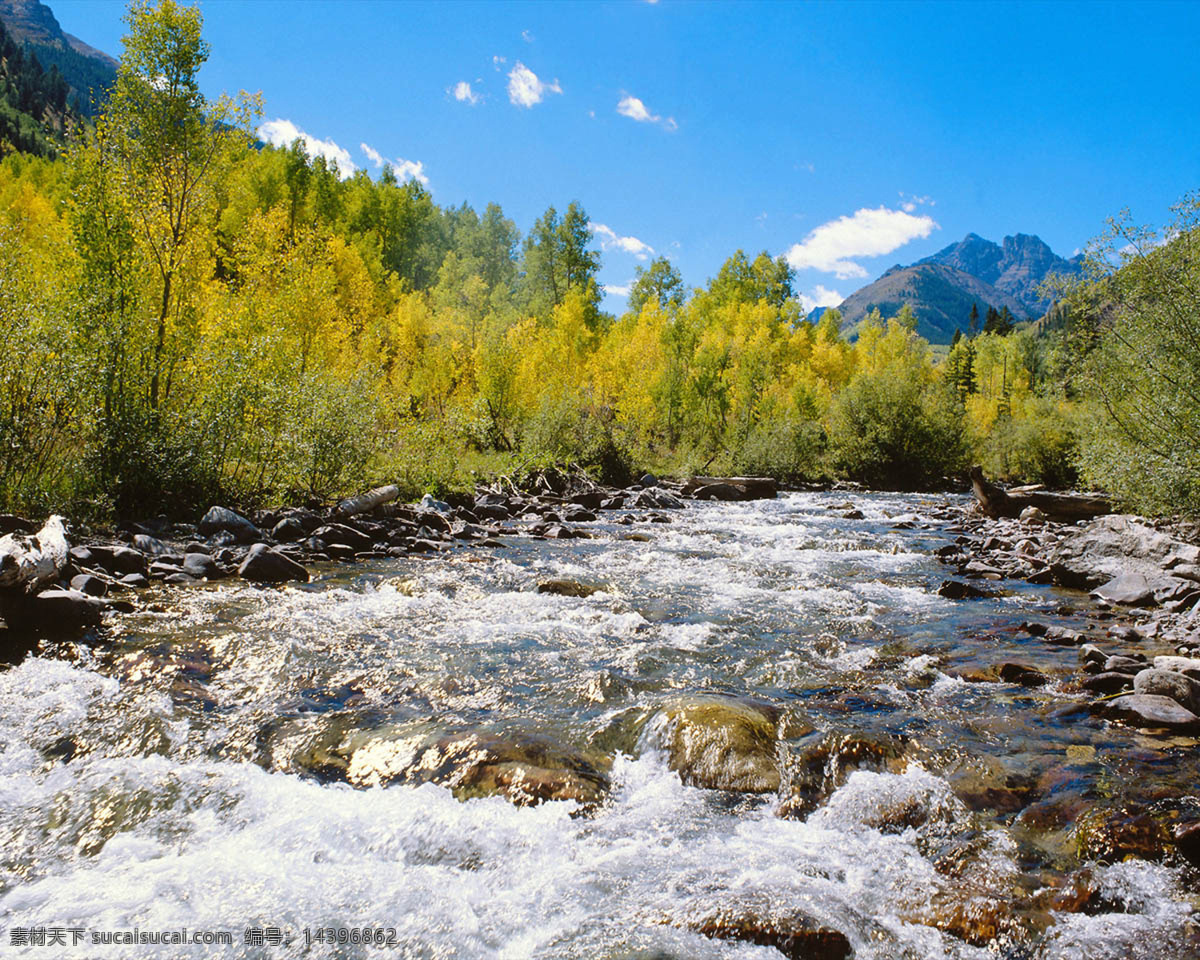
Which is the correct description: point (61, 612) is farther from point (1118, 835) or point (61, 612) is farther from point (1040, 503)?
point (1040, 503)

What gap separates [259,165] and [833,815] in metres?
68.9

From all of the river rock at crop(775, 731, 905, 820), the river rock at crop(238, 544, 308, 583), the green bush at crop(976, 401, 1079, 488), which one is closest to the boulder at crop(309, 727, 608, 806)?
the river rock at crop(775, 731, 905, 820)

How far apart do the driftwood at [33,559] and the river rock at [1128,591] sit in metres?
17.8

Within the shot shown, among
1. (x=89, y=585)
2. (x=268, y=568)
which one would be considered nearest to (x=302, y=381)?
(x=268, y=568)

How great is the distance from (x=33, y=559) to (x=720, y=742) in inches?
343

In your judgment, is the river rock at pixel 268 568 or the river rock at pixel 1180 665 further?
the river rock at pixel 268 568

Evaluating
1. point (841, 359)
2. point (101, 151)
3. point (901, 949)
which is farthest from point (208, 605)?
point (841, 359)

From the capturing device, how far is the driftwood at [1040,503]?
77.5 ft

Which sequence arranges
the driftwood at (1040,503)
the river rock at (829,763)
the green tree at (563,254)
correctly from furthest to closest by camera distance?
the green tree at (563,254) → the driftwood at (1040,503) → the river rock at (829,763)

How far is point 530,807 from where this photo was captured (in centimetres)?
518

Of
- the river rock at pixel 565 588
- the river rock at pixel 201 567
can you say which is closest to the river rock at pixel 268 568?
the river rock at pixel 201 567

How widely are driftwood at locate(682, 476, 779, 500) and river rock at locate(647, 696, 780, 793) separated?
88.7 feet

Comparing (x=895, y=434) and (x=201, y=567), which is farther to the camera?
(x=895, y=434)

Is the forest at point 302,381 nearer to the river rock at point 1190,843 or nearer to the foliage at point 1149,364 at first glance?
the foliage at point 1149,364
